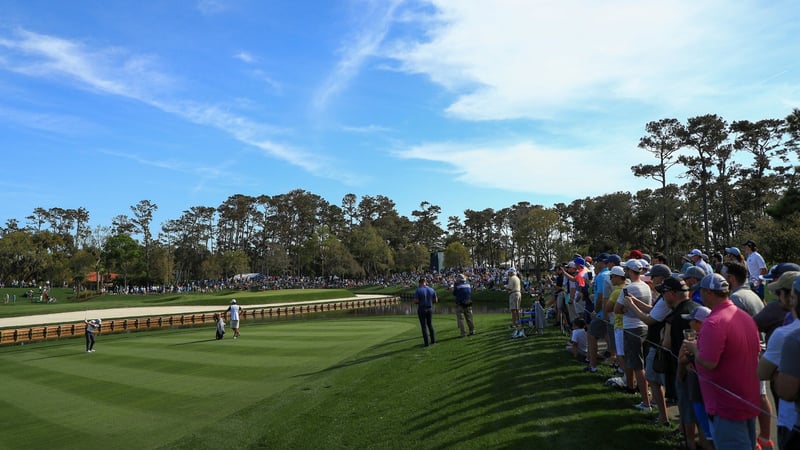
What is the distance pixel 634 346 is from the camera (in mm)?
7316

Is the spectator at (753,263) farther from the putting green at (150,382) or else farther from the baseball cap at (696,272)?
the putting green at (150,382)

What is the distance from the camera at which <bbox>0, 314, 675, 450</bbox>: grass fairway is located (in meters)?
7.12

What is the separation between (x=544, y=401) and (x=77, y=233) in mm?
138337

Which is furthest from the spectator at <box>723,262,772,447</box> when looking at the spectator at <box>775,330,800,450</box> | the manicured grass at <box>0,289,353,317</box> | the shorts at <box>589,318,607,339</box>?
the manicured grass at <box>0,289,353,317</box>

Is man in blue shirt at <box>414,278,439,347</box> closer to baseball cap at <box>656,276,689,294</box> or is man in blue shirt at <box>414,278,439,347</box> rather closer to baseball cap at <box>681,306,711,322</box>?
baseball cap at <box>656,276,689,294</box>

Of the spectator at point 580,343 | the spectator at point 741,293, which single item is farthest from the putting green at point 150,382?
the spectator at point 741,293

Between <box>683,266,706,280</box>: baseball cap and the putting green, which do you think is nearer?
<box>683,266,706,280</box>: baseball cap

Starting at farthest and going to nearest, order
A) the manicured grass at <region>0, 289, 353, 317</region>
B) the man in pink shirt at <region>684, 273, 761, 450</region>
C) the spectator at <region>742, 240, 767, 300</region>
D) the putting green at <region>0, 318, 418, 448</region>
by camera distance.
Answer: the manicured grass at <region>0, 289, 353, 317</region> → the spectator at <region>742, 240, 767, 300</region> → the putting green at <region>0, 318, 418, 448</region> → the man in pink shirt at <region>684, 273, 761, 450</region>

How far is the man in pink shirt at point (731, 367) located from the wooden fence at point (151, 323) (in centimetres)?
4144

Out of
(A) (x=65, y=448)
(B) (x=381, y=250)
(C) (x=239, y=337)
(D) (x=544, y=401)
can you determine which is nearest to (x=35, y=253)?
(B) (x=381, y=250)

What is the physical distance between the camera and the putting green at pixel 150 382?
11000mm

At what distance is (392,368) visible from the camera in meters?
13.6

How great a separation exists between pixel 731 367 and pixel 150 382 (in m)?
16.5

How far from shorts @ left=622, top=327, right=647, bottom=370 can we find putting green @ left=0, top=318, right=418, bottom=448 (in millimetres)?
9404
